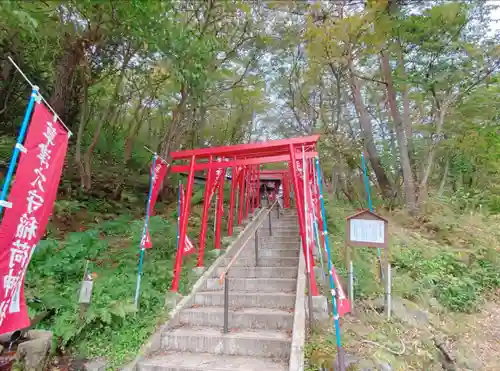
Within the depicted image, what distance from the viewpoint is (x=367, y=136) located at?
11039 mm

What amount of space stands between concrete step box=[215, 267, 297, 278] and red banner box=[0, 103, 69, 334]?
420cm

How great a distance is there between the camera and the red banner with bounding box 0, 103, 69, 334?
3.18 m

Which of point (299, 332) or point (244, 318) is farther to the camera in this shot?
point (244, 318)

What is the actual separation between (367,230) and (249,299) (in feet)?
8.01

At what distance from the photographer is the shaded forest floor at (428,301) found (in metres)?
4.77

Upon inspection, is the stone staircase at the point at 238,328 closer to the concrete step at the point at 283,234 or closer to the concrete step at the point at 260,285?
the concrete step at the point at 260,285

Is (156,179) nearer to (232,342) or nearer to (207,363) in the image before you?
(232,342)

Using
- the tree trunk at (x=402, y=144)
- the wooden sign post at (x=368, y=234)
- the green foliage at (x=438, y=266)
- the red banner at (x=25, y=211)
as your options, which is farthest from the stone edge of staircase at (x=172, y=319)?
the tree trunk at (x=402, y=144)

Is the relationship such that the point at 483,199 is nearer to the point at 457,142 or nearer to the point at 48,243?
the point at 457,142

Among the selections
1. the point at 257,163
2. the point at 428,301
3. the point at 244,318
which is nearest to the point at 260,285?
the point at 244,318

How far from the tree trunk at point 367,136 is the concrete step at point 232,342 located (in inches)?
312

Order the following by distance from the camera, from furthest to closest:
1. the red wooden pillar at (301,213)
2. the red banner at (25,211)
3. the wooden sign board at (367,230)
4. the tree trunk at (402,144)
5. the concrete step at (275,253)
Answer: the tree trunk at (402,144), the concrete step at (275,253), the red wooden pillar at (301,213), the wooden sign board at (367,230), the red banner at (25,211)

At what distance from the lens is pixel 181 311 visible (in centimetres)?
562

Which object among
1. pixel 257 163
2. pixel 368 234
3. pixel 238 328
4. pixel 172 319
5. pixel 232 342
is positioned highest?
pixel 257 163
